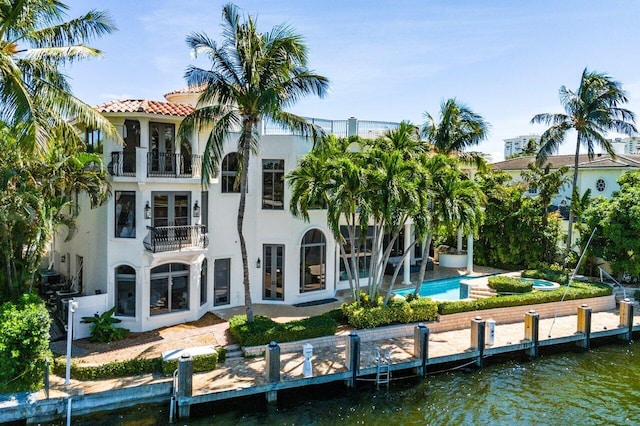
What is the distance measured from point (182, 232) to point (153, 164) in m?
2.87

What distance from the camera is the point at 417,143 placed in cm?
1919

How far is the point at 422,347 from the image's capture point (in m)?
15.1

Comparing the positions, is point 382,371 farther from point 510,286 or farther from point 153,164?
point 153,164

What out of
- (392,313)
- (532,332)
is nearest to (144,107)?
(392,313)

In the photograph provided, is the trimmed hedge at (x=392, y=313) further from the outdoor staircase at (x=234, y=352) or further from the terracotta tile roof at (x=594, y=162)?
the terracotta tile roof at (x=594, y=162)

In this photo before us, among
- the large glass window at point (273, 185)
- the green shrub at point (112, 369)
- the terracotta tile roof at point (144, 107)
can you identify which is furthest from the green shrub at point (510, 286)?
the terracotta tile roof at point (144, 107)

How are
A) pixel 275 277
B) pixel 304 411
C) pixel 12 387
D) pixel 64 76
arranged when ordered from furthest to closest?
pixel 275 277, pixel 64 76, pixel 304 411, pixel 12 387

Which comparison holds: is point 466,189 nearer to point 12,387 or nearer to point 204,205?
point 204,205

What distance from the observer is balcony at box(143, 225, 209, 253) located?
16.7 metres

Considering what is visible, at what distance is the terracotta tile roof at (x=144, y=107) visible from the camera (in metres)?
16.5

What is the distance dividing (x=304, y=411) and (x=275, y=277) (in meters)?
8.30

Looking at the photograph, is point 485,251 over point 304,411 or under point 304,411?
over

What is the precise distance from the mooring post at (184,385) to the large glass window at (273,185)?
9.53 metres

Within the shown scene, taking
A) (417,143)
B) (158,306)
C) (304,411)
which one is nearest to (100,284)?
(158,306)
